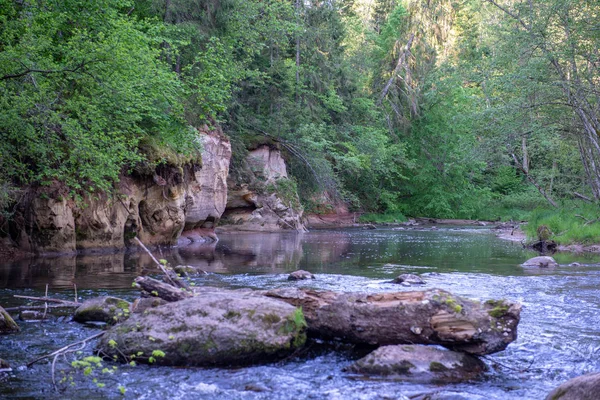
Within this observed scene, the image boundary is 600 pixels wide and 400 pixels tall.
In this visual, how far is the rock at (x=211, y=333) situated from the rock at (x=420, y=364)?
2.99 ft

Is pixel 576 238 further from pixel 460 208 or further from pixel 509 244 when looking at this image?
pixel 460 208

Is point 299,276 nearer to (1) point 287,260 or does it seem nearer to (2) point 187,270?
(2) point 187,270

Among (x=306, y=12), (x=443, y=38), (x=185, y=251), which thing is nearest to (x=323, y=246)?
(x=185, y=251)

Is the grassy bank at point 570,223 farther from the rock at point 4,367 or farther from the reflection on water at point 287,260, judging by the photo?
the rock at point 4,367

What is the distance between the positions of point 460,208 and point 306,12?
66.1 ft

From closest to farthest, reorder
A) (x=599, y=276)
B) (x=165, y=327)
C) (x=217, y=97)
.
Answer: (x=165, y=327) → (x=599, y=276) → (x=217, y=97)

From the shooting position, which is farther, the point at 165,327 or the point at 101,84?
the point at 101,84

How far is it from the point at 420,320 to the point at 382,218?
3709cm

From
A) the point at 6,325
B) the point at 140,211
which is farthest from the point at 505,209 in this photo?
the point at 6,325

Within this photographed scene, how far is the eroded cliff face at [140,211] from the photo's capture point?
1677cm

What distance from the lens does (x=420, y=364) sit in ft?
20.9

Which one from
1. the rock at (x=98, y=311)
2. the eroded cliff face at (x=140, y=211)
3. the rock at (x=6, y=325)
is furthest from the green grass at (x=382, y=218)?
the rock at (x=6, y=325)

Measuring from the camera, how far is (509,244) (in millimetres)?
25531

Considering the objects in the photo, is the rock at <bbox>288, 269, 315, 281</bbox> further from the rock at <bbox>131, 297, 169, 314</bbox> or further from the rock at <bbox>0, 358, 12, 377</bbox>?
the rock at <bbox>0, 358, 12, 377</bbox>
